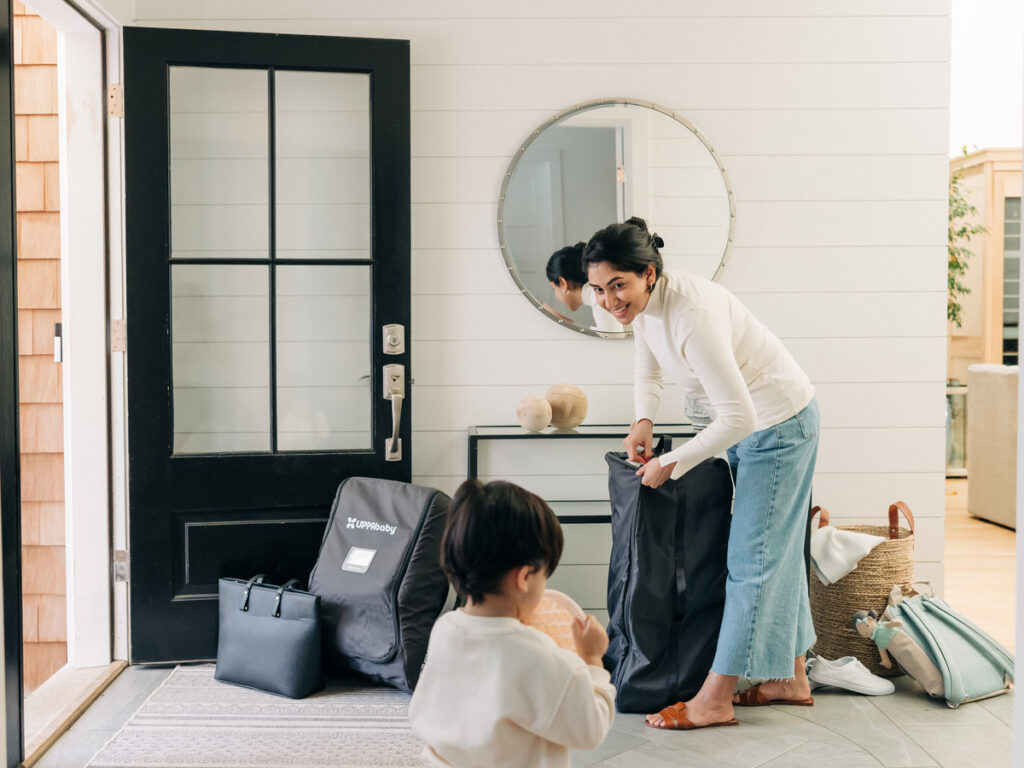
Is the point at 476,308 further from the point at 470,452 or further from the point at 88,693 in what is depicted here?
the point at 88,693

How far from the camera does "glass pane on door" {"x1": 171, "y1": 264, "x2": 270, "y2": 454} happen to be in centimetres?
284

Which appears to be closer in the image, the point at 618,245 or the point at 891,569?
the point at 618,245

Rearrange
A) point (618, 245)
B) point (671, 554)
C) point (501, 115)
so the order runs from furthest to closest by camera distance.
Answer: point (501, 115), point (671, 554), point (618, 245)

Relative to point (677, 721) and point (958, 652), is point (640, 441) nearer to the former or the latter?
point (677, 721)

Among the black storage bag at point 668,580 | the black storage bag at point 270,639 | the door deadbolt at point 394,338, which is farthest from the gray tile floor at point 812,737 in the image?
the door deadbolt at point 394,338

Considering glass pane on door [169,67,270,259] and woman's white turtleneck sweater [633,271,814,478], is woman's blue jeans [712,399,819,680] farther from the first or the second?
glass pane on door [169,67,270,259]

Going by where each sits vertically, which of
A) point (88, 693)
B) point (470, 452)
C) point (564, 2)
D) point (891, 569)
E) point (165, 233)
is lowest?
point (88, 693)

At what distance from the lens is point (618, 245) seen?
221cm

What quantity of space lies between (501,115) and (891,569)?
194cm

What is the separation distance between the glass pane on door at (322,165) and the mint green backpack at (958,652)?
2.06 metres

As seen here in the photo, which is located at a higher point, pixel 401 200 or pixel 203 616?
pixel 401 200

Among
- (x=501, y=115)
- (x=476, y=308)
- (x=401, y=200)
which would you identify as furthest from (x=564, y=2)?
(x=476, y=308)

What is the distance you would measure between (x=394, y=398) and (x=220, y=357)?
0.58 m

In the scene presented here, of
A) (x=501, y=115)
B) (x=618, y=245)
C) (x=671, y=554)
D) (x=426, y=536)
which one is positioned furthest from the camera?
(x=501, y=115)
